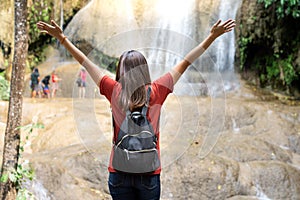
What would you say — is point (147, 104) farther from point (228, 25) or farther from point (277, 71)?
point (277, 71)

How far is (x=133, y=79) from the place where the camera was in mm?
1957

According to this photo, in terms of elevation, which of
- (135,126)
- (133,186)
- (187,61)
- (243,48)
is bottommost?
(133,186)

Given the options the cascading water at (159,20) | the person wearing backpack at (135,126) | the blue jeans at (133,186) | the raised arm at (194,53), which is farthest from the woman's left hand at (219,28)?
the cascading water at (159,20)

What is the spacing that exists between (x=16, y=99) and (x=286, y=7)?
9858mm

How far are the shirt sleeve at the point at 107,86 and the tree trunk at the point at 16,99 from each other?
216 cm

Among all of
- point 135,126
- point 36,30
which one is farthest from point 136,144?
point 36,30

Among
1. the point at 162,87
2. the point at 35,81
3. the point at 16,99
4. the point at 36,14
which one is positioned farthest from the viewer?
the point at 36,14

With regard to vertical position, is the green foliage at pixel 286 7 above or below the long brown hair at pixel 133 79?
above

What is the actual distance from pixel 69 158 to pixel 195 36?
33.9 ft

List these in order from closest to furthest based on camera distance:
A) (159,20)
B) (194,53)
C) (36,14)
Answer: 1. (194,53)
2. (159,20)
3. (36,14)

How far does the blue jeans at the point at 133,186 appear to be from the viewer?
1.98 metres

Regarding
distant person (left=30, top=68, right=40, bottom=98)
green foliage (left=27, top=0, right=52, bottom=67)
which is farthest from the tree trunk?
green foliage (left=27, top=0, right=52, bottom=67)

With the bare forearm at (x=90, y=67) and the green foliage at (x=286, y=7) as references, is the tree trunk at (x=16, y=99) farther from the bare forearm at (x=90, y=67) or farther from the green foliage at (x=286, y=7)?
the green foliage at (x=286, y=7)

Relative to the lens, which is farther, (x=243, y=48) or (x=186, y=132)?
(x=243, y=48)
